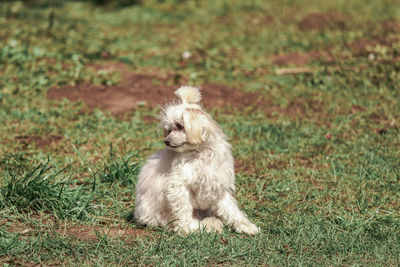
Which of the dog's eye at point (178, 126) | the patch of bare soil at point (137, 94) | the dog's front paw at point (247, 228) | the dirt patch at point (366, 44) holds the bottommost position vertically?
the patch of bare soil at point (137, 94)

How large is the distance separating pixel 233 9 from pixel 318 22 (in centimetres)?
253

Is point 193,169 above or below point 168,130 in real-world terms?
below

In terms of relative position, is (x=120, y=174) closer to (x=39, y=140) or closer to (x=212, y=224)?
(x=212, y=224)

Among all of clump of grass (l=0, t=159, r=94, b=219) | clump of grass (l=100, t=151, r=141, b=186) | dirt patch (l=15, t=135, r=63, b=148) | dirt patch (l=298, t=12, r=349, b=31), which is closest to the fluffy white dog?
clump of grass (l=0, t=159, r=94, b=219)

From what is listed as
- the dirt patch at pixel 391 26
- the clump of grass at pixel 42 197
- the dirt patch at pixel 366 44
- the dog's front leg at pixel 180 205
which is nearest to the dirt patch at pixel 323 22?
the dirt patch at pixel 391 26

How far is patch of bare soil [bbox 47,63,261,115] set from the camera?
860cm

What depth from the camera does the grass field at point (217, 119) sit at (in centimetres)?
473

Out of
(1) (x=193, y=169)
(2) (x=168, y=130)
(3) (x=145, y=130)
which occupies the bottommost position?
(3) (x=145, y=130)

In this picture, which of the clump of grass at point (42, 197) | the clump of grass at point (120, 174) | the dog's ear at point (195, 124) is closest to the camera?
the dog's ear at point (195, 124)

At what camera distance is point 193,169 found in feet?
16.0

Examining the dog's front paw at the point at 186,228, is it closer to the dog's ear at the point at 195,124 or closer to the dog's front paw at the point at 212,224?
the dog's front paw at the point at 212,224

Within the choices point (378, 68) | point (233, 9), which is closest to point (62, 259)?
point (378, 68)

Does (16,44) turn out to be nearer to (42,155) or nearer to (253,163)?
(42,155)

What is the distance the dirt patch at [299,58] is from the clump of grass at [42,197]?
19.8 ft
